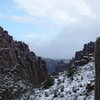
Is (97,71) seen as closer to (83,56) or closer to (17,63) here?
(83,56)

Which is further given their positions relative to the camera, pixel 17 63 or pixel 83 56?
pixel 17 63

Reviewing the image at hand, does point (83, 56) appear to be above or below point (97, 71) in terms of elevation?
above

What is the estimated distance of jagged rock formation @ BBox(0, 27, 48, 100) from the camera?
51688mm

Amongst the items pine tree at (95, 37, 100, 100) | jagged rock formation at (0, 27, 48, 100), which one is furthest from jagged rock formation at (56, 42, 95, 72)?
pine tree at (95, 37, 100, 100)

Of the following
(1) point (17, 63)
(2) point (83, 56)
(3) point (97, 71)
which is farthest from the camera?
(1) point (17, 63)

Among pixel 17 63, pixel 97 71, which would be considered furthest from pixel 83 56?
pixel 97 71

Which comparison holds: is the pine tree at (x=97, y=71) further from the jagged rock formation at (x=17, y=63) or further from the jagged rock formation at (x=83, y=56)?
the jagged rock formation at (x=17, y=63)

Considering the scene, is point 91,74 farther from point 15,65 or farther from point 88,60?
point 15,65

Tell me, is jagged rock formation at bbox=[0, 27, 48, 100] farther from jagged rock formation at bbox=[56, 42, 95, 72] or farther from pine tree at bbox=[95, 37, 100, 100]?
pine tree at bbox=[95, 37, 100, 100]

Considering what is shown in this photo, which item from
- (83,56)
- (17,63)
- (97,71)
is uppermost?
(17,63)

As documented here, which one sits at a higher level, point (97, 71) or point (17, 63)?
point (17, 63)

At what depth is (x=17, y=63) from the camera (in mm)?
61812

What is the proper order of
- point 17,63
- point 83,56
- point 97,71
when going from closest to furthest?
point 97,71 → point 83,56 → point 17,63

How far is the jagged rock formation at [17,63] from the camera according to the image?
170ft
